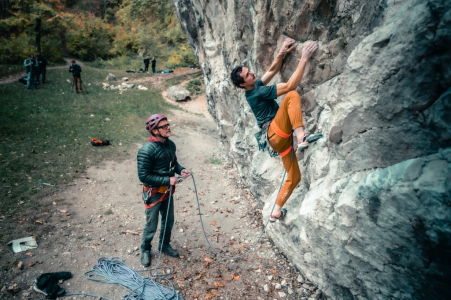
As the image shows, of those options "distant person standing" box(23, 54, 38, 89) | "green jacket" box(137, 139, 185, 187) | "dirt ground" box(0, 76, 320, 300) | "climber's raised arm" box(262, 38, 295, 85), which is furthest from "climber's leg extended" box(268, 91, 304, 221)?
"distant person standing" box(23, 54, 38, 89)

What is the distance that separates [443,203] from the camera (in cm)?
207

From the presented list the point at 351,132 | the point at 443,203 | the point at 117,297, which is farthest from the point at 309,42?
the point at 117,297

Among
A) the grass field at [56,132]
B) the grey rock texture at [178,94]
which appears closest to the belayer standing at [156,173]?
the grass field at [56,132]

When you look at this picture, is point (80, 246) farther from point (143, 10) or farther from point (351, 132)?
point (143, 10)

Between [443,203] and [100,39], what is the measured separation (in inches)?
1671

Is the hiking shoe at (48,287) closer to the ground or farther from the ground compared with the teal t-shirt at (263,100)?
closer to the ground

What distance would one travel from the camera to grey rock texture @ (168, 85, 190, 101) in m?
19.2

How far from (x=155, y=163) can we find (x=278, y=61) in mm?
2951

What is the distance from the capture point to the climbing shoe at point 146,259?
4.55 meters

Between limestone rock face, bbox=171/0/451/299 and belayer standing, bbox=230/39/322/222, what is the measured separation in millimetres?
197

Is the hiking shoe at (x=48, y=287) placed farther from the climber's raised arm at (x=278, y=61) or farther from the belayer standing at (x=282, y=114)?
the climber's raised arm at (x=278, y=61)

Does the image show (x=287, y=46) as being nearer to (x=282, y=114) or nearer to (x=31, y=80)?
(x=282, y=114)

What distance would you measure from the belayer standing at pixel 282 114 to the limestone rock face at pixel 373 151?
20 cm

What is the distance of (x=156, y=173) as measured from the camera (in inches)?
163
